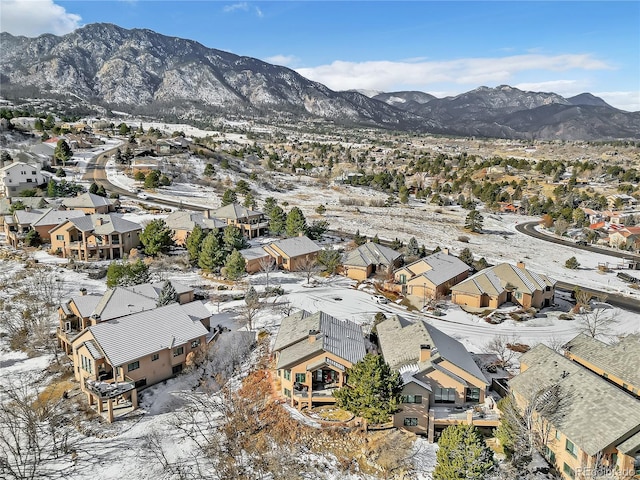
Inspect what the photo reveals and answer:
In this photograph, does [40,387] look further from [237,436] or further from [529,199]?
[529,199]

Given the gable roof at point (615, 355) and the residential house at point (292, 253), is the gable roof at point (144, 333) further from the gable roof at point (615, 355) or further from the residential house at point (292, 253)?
the gable roof at point (615, 355)

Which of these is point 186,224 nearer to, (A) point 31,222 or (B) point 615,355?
(A) point 31,222

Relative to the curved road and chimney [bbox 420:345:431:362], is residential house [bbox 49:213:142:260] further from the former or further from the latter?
chimney [bbox 420:345:431:362]

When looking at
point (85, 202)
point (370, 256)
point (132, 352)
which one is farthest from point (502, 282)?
point (85, 202)

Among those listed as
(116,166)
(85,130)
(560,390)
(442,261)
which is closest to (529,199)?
(442,261)

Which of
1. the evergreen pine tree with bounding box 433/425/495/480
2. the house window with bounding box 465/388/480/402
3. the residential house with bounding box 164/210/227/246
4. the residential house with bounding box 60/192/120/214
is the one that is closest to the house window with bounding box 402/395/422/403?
the house window with bounding box 465/388/480/402

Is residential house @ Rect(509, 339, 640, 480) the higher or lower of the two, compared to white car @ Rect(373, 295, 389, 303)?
higher

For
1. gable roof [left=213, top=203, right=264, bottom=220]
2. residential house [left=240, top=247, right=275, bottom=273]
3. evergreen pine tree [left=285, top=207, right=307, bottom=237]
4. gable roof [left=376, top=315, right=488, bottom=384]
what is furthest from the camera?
gable roof [left=213, top=203, right=264, bottom=220]

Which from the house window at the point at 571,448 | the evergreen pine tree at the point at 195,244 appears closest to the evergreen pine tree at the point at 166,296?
the evergreen pine tree at the point at 195,244
